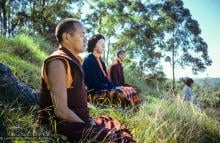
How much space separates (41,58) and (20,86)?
18.8ft

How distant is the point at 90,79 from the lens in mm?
7160

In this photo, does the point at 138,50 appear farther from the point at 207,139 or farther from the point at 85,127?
the point at 85,127

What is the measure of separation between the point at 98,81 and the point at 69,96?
134 inches

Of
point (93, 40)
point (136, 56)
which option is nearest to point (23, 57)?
point (93, 40)

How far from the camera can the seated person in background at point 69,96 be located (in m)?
3.56

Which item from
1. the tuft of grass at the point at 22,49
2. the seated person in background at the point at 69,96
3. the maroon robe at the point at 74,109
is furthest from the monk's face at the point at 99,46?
the maroon robe at the point at 74,109

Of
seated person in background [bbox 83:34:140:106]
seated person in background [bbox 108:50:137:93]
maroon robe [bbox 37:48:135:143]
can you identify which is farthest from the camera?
seated person in background [bbox 108:50:137:93]

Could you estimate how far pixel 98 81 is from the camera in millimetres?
7164

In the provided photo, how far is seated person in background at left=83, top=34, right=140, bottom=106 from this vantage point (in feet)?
23.1

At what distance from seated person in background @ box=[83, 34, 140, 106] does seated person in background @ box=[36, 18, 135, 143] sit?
299 cm

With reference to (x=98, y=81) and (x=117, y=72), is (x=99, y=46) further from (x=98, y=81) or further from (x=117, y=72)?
(x=117, y=72)

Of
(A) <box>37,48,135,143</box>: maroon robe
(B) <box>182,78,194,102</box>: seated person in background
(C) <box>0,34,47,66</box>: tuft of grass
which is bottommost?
(B) <box>182,78,194,102</box>: seated person in background

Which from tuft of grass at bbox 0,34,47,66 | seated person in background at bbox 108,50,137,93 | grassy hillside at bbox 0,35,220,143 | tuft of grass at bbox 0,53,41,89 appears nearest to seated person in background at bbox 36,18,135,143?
grassy hillside at bbox 0,35,220,143

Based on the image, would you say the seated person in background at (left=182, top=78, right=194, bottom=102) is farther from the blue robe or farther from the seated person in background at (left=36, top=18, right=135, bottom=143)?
the seated person in background at (left=36, top=18, right=135, bottom=143)
